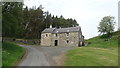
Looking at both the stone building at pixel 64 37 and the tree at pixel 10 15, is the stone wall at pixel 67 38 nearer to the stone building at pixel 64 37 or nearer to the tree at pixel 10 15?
the stone building at pixel 64 37

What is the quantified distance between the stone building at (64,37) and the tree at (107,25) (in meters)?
16.6

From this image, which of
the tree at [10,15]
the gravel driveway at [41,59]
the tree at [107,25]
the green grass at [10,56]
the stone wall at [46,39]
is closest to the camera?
the green grass at [10,56]

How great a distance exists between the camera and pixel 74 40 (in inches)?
1693

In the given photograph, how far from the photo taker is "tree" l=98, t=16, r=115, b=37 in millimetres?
56122

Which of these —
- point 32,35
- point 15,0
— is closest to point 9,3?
point 15,0

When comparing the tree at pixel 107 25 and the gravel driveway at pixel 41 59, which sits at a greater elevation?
the tree at pixel 107 25

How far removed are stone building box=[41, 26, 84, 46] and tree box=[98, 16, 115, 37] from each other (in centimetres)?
1656

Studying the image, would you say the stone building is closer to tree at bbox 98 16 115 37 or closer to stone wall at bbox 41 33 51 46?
stone wall at bbox 41 33 51 46

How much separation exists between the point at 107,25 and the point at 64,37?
24101 millimetres

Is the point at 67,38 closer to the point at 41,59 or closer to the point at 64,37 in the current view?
the point at 64,37

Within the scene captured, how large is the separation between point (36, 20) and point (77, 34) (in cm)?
3175

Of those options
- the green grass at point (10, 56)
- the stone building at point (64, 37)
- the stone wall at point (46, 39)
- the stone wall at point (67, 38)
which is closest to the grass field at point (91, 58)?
the green grass at point (10, 56)

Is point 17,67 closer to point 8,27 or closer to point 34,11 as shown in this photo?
point 8,27

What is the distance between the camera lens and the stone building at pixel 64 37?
42938mm
